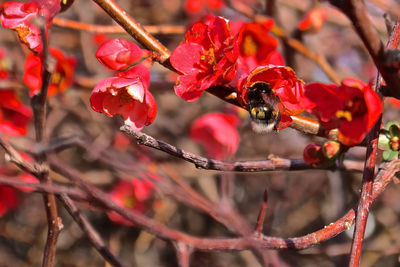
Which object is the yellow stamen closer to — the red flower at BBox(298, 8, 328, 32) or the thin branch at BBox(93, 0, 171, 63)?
the thin branch at BBox(93, 0, 171, 63)

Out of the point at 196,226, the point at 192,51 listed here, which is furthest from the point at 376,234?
the point at 192,51

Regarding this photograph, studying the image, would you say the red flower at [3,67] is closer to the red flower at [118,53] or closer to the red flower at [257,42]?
the red flower at [257,42]

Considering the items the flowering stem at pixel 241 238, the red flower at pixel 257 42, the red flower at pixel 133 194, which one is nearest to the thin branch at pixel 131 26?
the flowering stem at pixel 241 238

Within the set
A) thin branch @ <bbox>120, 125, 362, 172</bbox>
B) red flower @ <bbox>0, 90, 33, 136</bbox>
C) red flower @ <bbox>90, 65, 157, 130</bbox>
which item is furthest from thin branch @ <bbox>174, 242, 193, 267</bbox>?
red flower @ <bbox>0, 90, 33, 136</bbox>

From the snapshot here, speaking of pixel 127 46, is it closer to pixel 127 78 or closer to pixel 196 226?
pixel 127 78

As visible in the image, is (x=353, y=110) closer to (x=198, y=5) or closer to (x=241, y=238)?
(x=241, y=238)

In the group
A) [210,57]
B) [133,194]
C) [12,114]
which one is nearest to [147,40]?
[210,57]
